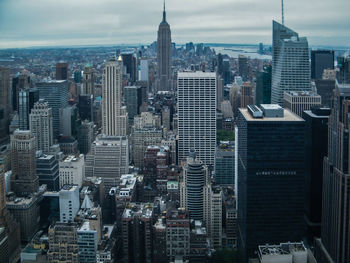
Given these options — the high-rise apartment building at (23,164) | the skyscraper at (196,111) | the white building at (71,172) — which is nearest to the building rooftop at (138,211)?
the white building at (71,172)

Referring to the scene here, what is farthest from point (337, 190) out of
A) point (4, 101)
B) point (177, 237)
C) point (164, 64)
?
point (164, 64)

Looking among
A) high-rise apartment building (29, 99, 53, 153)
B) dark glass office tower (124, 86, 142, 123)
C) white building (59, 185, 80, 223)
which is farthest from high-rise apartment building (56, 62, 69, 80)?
white building (59, 185, 80, 223)

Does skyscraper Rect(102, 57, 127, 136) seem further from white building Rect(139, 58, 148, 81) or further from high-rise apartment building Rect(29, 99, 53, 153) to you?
white building Rect(139, 58, 148, 81)

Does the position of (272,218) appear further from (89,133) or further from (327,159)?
(89,133)

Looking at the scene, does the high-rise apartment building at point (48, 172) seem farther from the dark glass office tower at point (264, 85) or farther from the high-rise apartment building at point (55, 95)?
the dark glass office tower at point (264, 85)

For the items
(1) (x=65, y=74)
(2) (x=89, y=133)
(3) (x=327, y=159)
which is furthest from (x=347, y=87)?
(1) (x=65, y=74)

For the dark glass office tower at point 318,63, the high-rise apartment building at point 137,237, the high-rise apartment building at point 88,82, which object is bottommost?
the high-rise apartment building at point 137,237

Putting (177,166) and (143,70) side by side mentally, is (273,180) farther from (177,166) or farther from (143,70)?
(143,70)
